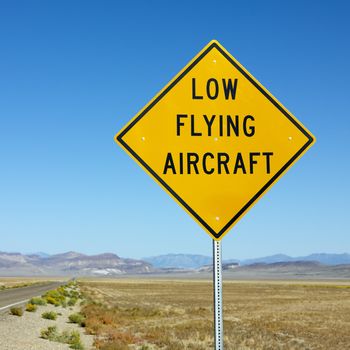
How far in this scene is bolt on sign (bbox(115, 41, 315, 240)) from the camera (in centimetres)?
357

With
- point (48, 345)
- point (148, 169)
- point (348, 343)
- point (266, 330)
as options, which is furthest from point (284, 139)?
point (266, 330)

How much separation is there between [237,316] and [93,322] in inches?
440

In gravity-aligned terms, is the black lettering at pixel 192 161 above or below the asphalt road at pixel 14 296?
→ above

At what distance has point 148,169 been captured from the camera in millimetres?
3607

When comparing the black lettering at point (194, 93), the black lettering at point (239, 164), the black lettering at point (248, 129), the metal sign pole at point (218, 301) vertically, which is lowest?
the metal sign pole at point (218, 301)

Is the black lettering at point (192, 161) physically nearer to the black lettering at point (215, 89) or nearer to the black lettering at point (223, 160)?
the black lettering at point (223, 160)

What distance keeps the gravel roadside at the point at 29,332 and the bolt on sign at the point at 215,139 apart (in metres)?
13.0

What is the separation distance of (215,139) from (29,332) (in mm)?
17329

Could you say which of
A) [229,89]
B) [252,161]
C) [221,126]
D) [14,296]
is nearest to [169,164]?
[221,126]

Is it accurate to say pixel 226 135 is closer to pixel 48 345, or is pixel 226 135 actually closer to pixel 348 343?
pixel 48 345

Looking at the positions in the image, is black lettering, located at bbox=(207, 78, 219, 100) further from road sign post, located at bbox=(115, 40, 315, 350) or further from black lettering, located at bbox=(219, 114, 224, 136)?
black lettering, located at bbox=(219, 114, 224, 136)

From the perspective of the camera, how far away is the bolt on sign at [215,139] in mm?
3574

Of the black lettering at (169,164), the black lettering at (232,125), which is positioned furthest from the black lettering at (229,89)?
the black lettering at (169,164)

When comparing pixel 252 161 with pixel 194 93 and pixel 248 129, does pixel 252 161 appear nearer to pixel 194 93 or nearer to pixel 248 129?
pixel 248 129
